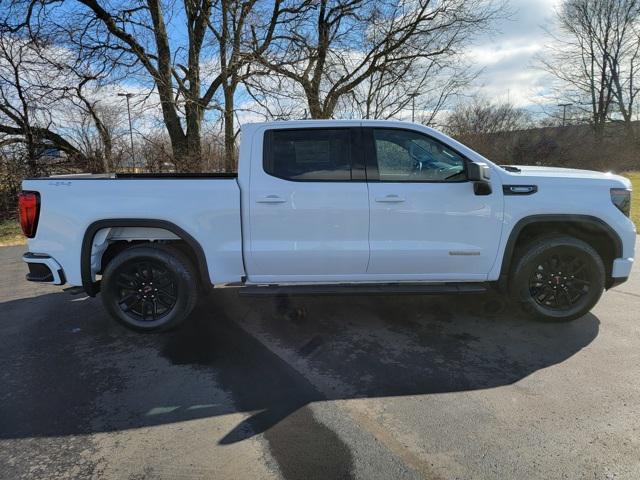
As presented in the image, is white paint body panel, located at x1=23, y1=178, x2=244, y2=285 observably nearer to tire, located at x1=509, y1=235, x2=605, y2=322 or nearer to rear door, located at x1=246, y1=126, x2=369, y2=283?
rear door, located at x1=246, y1=126, x2=369, y2=283

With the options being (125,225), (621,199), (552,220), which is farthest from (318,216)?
(621,199)

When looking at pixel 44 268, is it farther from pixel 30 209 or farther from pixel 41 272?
pixel 30 209

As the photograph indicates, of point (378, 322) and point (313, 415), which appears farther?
point (378, 322)

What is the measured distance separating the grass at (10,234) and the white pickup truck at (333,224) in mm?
8141

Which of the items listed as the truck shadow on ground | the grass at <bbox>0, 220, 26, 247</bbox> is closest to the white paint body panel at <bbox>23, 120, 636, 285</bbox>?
the truck shadow on ground

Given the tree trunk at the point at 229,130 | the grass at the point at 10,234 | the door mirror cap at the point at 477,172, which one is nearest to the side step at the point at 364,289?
the door mirror cap at the point at 477,172

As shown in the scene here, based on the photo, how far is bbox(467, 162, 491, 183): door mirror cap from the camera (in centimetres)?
379

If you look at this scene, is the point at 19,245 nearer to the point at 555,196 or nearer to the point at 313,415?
the point at 313,415

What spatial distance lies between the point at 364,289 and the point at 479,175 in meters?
1.46

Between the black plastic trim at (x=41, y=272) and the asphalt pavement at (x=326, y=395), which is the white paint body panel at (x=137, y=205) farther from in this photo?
the asphalt pavement at (x=326, y=395)

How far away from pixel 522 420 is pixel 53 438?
9.77 ft

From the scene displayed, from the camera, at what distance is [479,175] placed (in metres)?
3.79

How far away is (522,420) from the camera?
9.25 ft

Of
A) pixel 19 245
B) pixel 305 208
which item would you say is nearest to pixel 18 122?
pixel 19 245
